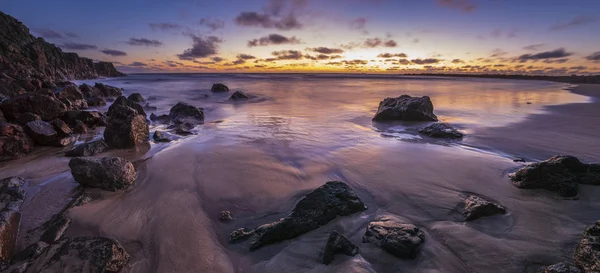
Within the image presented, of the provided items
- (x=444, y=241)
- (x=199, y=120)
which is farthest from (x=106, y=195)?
(x=199, y=120)

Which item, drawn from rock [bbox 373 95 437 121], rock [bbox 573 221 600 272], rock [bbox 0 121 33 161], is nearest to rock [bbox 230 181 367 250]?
rock [bbox 573 221 600 272]

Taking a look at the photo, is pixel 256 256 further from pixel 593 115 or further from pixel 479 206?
pixel 593 115

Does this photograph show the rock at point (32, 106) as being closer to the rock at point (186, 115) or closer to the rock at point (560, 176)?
the rock at point (186, 115)

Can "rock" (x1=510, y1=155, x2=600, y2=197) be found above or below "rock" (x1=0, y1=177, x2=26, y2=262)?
above

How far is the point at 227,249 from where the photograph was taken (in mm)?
2879

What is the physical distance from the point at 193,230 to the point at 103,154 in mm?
4077

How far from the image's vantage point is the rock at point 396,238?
2.59 metres

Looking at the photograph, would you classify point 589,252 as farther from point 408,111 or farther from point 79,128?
point 79,128

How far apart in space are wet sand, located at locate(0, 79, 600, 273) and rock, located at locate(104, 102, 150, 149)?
1.62ft

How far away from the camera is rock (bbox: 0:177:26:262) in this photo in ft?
8.79

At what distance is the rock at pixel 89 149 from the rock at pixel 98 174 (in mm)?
1843

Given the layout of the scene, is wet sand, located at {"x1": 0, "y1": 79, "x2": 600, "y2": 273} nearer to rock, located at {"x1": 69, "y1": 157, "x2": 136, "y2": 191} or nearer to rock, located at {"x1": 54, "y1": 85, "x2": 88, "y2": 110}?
rock, located at {"x1": 69, "y1": 157, "x2": 136, "y2": 191}

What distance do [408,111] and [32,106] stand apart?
11057 millimetres

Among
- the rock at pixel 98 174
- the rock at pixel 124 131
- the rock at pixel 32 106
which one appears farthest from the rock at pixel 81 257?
the rock at pixel 32 106
